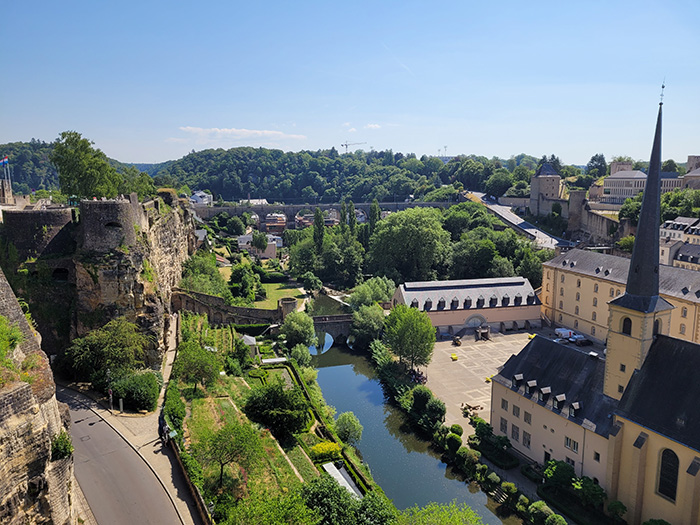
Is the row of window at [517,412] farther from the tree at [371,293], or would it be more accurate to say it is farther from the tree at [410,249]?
the tree at [410,249]

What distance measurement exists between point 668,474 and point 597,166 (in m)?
125

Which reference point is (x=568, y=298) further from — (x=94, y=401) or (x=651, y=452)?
(x=94, y=401)

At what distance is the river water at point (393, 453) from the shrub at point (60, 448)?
16.6 m

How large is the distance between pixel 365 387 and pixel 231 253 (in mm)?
45149

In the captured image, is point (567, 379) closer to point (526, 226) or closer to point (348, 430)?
point (348, 430)

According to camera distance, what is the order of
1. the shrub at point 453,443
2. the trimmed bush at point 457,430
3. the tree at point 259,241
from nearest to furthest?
the shrub at point 453,443
the trimmed bush at point 457,430
the tree at point 259,241

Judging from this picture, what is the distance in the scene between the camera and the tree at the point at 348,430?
30.2m

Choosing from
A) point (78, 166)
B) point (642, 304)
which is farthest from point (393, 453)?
point (78, 166)

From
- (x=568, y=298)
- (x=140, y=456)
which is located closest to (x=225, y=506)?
(x=140, y=456)

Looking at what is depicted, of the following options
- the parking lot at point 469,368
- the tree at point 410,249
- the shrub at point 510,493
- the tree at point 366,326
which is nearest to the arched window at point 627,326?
the shrub at point 510,493

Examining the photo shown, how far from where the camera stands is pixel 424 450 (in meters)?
31.4

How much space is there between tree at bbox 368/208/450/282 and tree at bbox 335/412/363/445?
124 feet

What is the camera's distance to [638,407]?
77.6 ft

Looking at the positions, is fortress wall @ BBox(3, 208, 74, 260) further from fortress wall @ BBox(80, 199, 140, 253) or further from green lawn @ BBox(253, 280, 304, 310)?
green lawn @ BBox(253, 280, 304, 310)
